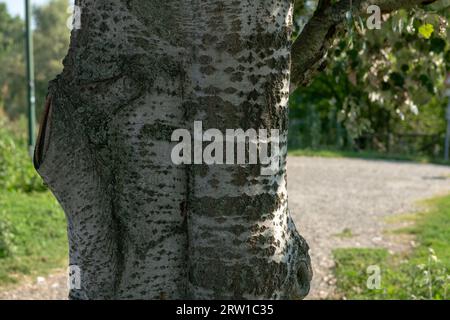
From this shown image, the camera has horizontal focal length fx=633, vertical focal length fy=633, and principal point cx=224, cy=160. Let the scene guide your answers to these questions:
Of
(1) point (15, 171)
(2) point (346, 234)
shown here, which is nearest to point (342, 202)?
(2) point (346, 234)

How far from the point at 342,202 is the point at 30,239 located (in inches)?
214

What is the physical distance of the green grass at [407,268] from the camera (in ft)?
15.9

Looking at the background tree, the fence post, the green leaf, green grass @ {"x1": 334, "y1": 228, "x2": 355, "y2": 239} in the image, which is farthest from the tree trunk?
the background tree

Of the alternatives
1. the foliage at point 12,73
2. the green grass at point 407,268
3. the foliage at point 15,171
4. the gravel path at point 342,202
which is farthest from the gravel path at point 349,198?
the foliage at point 12,73

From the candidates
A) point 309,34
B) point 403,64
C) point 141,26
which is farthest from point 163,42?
point 403,64

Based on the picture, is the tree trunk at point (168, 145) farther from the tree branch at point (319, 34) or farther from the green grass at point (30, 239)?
the green grass at point (30, 239)

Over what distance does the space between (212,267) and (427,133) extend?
61.6 feet

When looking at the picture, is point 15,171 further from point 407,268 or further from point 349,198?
point 407,268

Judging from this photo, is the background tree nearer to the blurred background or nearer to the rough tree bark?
Result: the blurred background

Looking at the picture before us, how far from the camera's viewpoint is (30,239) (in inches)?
272

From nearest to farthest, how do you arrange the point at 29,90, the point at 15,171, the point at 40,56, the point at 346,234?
1. the point at 346,234
2. the point at 15,171
3. the point at 29,90
4. the point at 40,56

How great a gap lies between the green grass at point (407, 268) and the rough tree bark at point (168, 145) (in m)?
2.47

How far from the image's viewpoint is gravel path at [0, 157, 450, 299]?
602cm

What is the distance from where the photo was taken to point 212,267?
1977 millimetres
